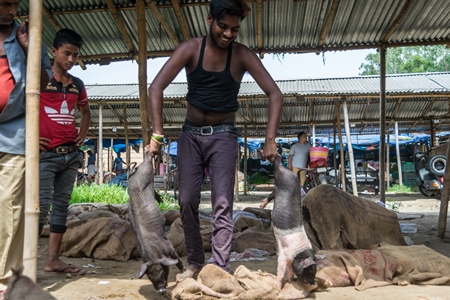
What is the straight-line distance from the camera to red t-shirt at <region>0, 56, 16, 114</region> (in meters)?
2.48

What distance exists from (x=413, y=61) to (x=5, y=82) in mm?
44841

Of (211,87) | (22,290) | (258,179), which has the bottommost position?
(22,290)

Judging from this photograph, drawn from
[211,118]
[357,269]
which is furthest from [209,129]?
[357,269]

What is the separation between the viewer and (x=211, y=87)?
3.01 meters

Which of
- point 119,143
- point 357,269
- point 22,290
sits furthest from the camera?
point 119,143

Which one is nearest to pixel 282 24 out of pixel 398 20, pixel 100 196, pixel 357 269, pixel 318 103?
pixel 398 20

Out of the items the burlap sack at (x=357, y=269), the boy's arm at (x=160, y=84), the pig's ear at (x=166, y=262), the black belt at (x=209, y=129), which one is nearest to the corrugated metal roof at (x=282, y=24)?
the boy's arm at (x=160, y=84)

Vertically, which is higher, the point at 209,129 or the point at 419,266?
the point at 209,129

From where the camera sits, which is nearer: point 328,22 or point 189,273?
point 189,273

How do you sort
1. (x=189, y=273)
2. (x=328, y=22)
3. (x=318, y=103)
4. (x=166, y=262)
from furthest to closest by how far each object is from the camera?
(x=318, y=103) → (x=328, y=22) → (x=189, y=273) → (x=166, y=262)

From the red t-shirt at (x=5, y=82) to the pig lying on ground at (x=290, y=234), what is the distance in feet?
5.73

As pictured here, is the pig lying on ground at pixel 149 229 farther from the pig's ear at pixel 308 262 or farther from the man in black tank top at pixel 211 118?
the pig's ear at pixel 308 262

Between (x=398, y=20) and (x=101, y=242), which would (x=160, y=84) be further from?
(x=398, y=20)

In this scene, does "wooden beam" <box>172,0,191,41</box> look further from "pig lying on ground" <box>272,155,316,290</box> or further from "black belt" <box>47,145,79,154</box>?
"pig lying on ground" <box>272,155,316,290</box>
